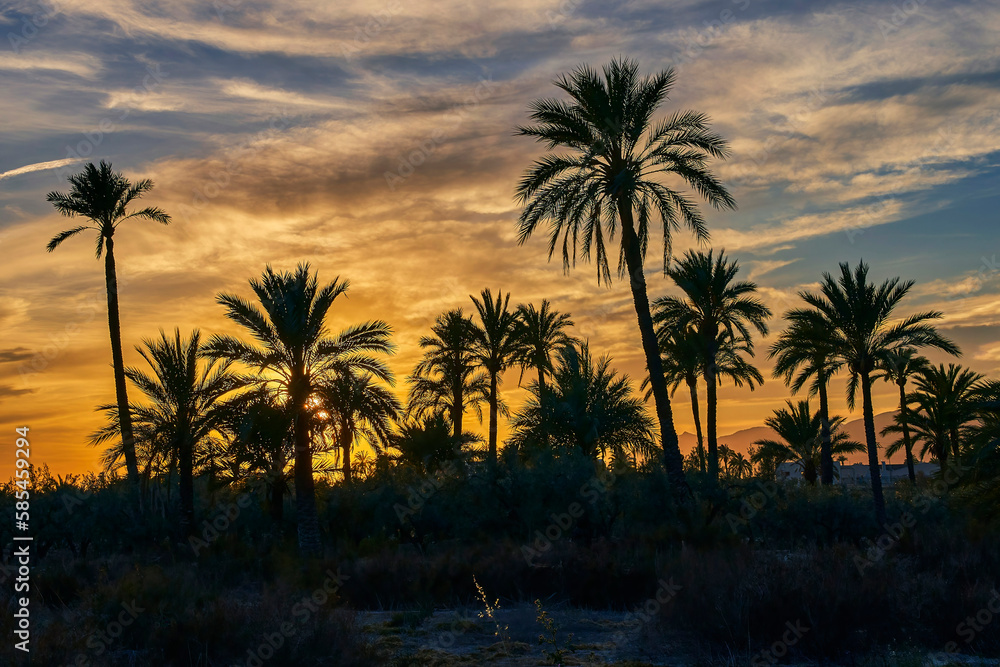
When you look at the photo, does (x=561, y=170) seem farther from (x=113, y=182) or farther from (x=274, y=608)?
(x=113, y=182)

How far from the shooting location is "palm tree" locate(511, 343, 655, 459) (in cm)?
3192

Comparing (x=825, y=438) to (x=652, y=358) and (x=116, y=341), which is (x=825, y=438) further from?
(x=116, y=341)

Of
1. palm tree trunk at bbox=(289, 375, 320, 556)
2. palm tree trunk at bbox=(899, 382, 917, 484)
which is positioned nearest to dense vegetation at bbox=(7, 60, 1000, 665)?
palm tree trunk at bbox=(289, 375, 320, 556)

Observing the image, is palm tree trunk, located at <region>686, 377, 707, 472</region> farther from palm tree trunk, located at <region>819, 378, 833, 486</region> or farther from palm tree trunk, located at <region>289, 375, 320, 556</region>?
palm tree trunk, located at <region>289, 375, 320, 556</region>

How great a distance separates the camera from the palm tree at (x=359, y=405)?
2250 cm

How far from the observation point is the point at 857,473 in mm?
99875

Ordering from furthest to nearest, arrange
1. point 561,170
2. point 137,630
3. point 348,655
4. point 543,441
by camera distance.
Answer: point 543,441 → point 561,170 → point 137,630 → point 348,655

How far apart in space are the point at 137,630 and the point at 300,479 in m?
11.0

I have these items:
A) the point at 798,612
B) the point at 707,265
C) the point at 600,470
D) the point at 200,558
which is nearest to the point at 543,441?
the point at 600,470

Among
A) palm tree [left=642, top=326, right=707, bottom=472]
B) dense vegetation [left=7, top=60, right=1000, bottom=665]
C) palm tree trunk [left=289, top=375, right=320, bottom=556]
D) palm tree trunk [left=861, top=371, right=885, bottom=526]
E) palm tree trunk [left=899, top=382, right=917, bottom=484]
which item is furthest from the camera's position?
palm tree trunk [left=899, top=382, right=917, bottom=484]

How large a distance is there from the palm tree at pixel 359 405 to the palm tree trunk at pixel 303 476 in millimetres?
583

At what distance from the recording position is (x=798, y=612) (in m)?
12.0

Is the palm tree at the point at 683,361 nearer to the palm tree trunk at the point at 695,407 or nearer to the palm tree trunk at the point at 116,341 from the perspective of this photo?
the palm tree trunk at the point at 695,407

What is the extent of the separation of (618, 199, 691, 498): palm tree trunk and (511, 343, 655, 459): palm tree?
6.96 m
